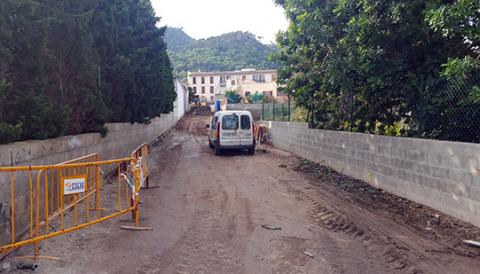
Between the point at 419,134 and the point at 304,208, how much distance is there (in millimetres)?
3119

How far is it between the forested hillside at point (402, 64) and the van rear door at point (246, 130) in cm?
526

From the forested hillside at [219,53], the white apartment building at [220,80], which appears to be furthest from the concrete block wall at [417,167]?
the forested hillside at [219,53]

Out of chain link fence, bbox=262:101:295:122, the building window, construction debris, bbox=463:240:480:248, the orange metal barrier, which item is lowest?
construction debris, bbox=463:240:480:248

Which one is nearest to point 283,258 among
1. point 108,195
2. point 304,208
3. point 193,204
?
point 304,208

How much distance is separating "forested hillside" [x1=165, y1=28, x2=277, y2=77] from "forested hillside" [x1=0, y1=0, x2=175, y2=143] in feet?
363

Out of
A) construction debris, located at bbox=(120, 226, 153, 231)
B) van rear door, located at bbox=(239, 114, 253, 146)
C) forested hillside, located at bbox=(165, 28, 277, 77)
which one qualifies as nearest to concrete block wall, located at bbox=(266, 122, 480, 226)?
van rear door, located at bbox=(239, 114, 253, 146)

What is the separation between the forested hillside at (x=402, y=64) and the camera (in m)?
7.93

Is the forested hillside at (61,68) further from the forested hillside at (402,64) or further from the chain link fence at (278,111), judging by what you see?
the chain link fence at (278,111)

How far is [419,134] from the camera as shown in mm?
9492

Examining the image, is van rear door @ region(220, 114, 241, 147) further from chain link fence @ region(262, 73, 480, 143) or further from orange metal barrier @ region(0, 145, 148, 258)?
orange metal barrier @ region(0, 145, 148, 258)

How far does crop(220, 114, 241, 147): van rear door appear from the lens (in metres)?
19.1

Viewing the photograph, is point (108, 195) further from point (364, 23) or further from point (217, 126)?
point (217, 126)

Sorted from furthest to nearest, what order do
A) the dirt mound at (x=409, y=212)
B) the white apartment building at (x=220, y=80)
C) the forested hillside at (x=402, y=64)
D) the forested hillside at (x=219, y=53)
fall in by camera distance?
the forested hillside at (x=219, y=53) → the white apartment building at (x=220, y=80) → the forested hillside at (x=402, y=64) → the dirt mound at (x=409, y=212)

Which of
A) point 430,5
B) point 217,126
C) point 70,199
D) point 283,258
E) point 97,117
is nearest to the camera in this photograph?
point 283,258
